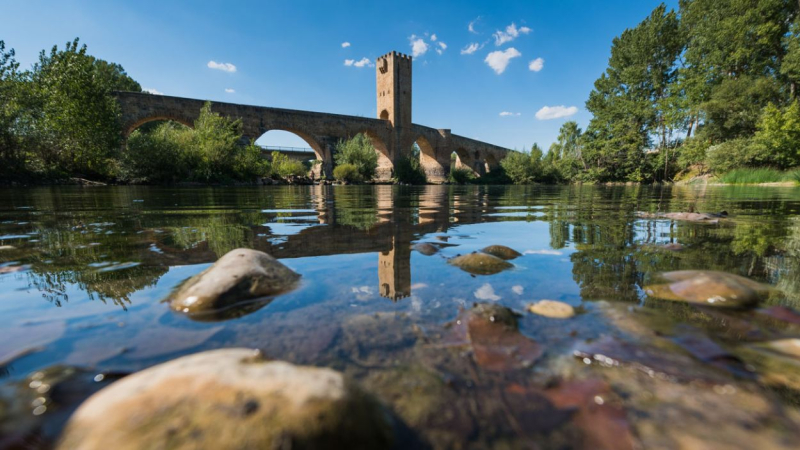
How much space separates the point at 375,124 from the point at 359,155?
7355mm

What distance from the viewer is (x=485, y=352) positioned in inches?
40.3

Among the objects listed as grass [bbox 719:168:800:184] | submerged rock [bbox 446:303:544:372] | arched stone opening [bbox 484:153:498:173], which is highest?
arched stone opening [bbox 484:153:498:173]

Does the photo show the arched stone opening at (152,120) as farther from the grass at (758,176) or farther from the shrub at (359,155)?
the grass at (758,176)

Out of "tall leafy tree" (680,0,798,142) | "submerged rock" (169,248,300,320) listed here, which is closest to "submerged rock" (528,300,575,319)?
"submerged rock" (169,248,300,320)

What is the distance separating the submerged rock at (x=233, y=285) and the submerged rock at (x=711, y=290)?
70.8 inches

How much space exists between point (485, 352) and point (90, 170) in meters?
23.2

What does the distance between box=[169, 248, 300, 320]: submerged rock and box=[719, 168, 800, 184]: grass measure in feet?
77.3

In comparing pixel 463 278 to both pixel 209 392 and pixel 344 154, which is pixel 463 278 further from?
pixel 344 154

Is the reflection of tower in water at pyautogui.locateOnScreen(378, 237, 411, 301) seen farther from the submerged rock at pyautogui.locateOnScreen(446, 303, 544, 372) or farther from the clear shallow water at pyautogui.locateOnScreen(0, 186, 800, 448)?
the submerged rock at pyautogui.locateOnScreen(446, 303, 544, 372)

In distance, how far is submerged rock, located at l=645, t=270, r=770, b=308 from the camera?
138 cm

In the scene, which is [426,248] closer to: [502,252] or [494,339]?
[502,252]

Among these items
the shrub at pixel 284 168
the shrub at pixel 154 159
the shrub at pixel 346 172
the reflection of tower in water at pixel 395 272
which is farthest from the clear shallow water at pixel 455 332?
the shrub at pixel 346 172

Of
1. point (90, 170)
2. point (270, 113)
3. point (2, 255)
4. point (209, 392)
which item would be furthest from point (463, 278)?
point (270, 113)

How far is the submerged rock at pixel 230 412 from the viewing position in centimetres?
59
